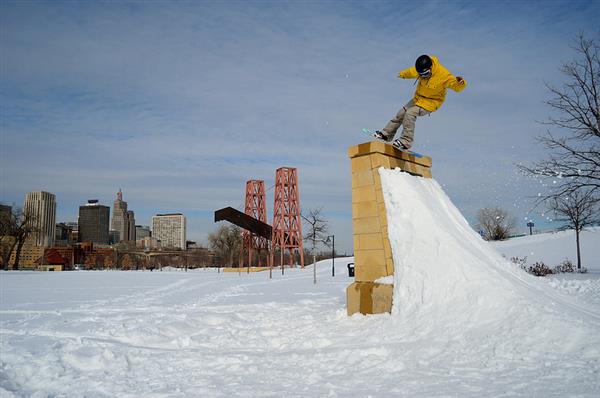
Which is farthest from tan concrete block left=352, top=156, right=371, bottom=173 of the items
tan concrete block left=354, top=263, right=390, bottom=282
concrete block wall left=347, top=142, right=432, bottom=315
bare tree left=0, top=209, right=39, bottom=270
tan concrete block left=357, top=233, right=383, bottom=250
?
bare tree left=0, top=209, right=39, bottom=270

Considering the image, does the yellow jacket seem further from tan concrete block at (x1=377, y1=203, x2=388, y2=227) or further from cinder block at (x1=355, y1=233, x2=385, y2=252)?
cinder block at (x1=355, y1=233, x2=385, y2=252)

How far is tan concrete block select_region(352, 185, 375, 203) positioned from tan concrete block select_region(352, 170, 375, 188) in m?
0.08

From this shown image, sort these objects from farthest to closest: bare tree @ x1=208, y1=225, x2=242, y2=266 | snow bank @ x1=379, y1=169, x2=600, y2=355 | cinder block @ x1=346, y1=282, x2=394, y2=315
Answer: bare tree @ x1=208, y1=225, x2=242, y2=266
cinder block @ x1=346, y1=282, x2=394, y2=315
snow bank @ x1=379, y1=169, x2=600, y2=355

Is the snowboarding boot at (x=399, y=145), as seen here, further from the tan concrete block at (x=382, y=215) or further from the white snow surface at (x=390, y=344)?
the tan concrete block at (x=382, y=215)

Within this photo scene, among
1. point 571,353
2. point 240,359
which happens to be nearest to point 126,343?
point 240,359

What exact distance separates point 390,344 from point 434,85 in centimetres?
498

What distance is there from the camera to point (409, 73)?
812 cm

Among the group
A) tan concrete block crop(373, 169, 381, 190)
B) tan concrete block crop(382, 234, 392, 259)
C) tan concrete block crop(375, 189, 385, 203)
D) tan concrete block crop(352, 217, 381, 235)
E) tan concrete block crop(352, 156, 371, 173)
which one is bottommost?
tan concrete block crop(382, 234, 392, 259)

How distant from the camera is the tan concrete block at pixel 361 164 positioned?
833 cm

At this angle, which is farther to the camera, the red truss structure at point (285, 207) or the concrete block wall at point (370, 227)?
the red truss structure at point (285, 207)

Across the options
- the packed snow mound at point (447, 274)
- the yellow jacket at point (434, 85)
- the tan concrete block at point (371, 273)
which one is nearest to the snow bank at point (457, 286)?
the packed snow mound at point (447, 274)

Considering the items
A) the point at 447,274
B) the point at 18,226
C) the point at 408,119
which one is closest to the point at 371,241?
the point at 447,274

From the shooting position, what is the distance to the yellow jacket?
25.9 ft

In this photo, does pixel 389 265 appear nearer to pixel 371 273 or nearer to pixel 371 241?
pixel 371 273
